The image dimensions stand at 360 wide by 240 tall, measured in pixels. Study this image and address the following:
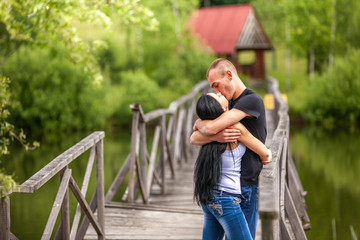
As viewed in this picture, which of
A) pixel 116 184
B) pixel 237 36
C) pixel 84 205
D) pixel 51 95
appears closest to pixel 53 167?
pixel 84 205

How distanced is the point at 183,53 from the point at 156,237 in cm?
2444

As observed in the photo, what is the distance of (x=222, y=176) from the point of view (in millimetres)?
2928

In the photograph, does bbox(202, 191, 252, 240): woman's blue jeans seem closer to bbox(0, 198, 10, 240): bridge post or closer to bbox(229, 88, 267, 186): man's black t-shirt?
bbox(229, 88, 267, 186): man's black t-shirt

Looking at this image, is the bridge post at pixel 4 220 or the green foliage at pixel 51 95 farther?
the green foliage at pixel 51 95

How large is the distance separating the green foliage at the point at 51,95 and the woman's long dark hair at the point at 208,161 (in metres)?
20.7

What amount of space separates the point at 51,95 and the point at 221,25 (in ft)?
48.4

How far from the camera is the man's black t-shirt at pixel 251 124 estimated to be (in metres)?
2.94

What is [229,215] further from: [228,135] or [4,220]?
[4,220]

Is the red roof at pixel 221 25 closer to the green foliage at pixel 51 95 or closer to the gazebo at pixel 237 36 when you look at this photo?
the gazebo at pixel 237 36

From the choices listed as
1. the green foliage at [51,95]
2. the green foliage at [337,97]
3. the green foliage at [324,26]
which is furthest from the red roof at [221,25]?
the green foliage at [51,95]

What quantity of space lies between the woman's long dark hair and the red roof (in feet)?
Answer: 98.1

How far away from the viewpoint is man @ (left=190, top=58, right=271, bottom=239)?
2.91m

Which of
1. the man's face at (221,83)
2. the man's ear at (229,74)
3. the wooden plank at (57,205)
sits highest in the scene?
the man's ear at (229,74)

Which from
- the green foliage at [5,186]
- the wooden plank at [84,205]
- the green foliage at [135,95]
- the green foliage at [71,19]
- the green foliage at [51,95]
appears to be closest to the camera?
the green foliage at [5,186]
